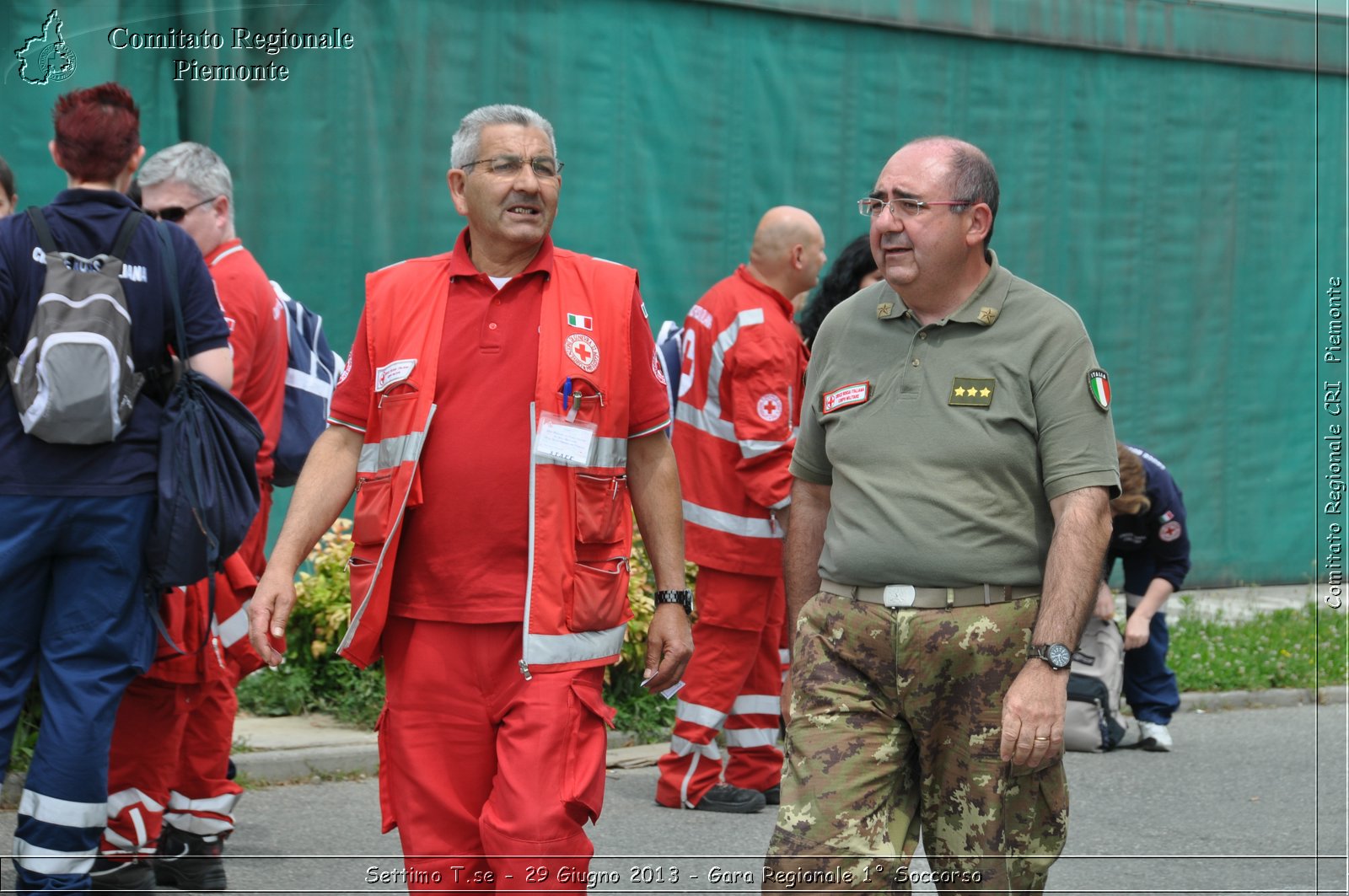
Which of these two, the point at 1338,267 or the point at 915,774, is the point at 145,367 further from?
the point at 1338,267

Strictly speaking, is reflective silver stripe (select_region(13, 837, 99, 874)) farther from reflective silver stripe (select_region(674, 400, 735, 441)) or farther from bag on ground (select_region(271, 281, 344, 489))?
reflective silver stripe (select_region(674, 400, 735, 441))

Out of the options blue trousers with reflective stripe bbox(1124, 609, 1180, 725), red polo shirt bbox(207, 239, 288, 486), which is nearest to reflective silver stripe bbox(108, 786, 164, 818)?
red polo shirt bbox(207, 239, 288, 486)

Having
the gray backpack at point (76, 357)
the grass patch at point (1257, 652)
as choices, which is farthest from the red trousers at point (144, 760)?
the grass patch at point (1257, 652)

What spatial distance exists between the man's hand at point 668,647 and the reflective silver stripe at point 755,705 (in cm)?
308

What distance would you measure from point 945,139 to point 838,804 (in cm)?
171

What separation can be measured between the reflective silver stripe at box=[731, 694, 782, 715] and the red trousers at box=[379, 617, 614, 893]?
3.22 m

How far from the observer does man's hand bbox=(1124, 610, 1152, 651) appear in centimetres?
909

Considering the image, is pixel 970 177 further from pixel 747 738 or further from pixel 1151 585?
pixel 1151 585

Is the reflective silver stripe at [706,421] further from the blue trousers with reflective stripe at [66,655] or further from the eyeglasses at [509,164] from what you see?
the eyeglasses at [509,164]

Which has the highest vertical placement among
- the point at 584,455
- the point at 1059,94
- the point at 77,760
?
the point at 1059,94

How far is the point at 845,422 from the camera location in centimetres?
466

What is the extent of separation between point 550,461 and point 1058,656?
1309mm

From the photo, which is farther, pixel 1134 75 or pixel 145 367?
pixel 1134 75

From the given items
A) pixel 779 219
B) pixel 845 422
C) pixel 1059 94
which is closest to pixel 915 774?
pixel 845 422
